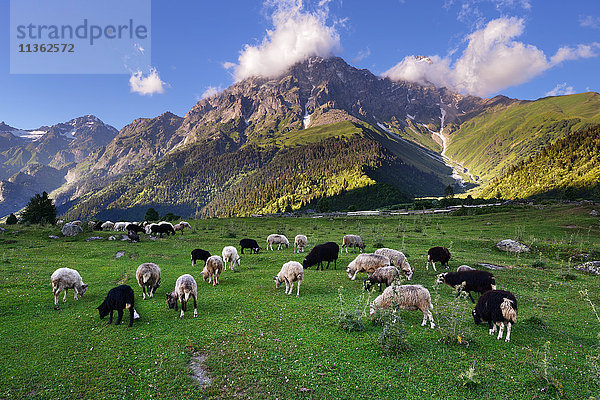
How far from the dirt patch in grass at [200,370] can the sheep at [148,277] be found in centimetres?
887

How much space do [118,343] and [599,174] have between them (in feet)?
501

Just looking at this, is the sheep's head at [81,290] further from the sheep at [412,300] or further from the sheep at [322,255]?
the sheep at [412,300]

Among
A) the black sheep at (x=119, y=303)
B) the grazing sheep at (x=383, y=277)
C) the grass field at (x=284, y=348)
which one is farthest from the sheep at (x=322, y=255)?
the black sheep at (x=119, y=303)

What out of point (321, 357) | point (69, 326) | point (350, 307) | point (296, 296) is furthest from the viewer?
point (296, 296)

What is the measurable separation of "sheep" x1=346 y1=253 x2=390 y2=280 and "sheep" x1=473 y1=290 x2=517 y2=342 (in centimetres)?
711

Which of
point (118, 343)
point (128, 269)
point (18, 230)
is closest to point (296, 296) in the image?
point (118, 343)

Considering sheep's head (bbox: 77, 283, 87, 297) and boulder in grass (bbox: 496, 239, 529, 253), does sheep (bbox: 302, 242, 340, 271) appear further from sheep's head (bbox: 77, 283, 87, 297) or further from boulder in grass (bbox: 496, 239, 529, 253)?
boulder in grass (bbox: 496, 239, 529, 253)

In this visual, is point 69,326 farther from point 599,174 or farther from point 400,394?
point 599,174

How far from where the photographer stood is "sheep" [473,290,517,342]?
10633 mm

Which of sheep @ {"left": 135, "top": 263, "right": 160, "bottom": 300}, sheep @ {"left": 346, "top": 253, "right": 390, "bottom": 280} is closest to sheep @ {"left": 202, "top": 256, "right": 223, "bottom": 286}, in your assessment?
sheep @ {"left": 135, "top": 263, "right": 160, "bottom": 300}

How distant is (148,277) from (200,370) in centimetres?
973

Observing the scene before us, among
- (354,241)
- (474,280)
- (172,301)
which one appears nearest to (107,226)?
(354,241)

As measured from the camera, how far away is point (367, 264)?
18.9 metres

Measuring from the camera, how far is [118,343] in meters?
10.6
